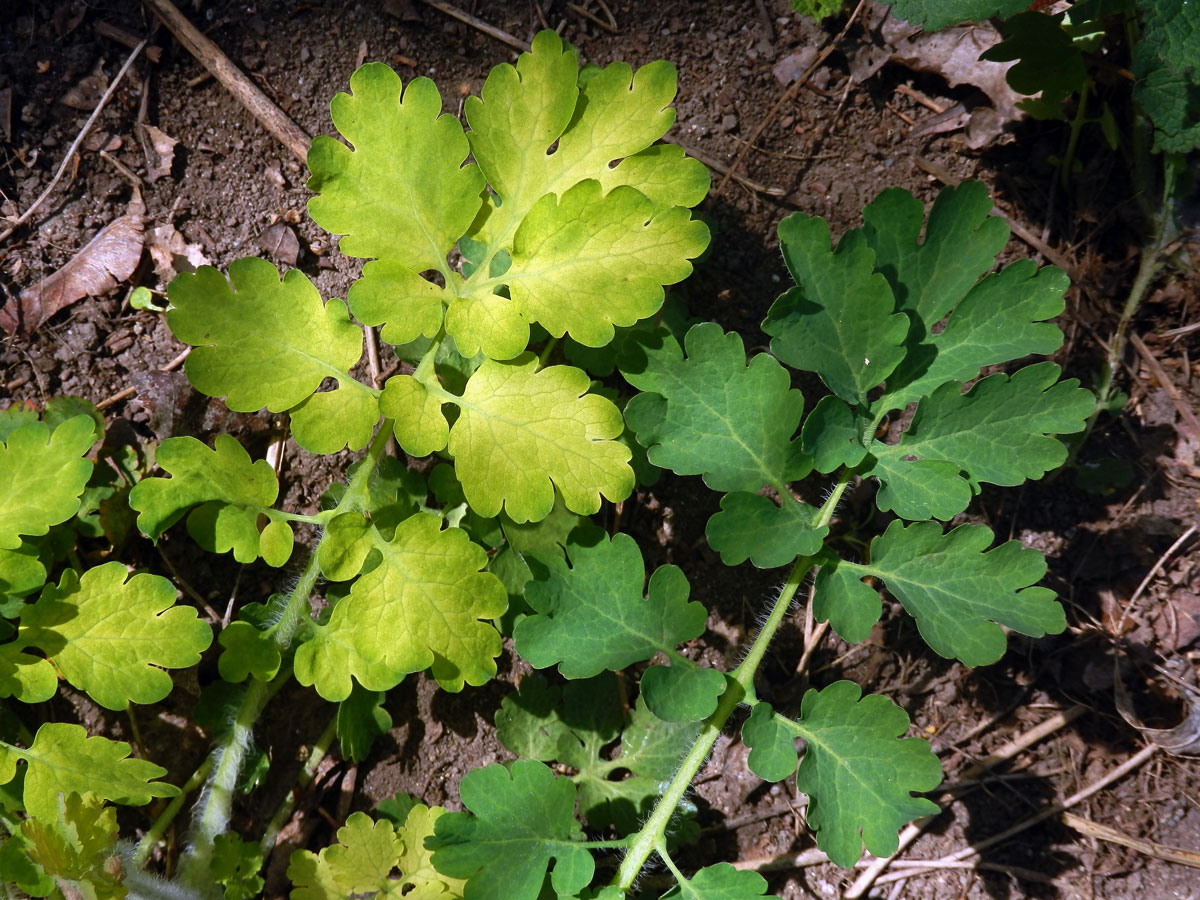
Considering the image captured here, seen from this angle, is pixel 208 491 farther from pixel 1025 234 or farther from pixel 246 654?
pixel 1025 234

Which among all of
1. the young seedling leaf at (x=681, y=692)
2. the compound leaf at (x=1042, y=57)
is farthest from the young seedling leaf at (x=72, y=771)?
the compound leaf at (x=1042, y=57)

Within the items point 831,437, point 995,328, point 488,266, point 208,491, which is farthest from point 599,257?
point 208,491

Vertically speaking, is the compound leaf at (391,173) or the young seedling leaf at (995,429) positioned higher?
the compound leaf at (391,173)

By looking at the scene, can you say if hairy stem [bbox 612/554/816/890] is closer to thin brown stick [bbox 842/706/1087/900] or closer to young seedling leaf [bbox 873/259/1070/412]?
young seedling leaf [bbox 873/259/1070/412]

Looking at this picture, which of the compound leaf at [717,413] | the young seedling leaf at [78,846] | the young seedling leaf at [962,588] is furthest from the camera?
the compound leaf at [717,413]

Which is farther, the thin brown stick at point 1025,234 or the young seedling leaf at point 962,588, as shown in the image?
the thin brown stick at point 1025,234

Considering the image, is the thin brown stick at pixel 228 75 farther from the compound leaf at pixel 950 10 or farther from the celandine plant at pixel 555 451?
the compound leaf at pixel 950 10

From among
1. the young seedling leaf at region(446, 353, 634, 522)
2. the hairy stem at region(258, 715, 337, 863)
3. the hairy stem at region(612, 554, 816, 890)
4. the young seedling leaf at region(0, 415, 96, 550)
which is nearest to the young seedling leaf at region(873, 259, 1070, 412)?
the hairy stem at region(612, 554, 816, 890)
